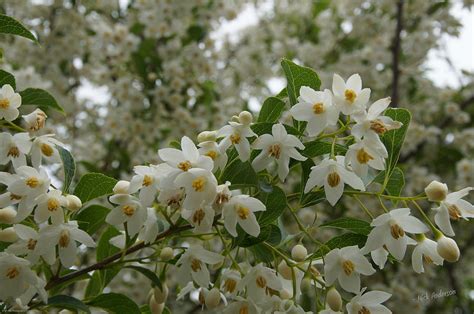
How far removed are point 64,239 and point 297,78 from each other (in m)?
0.67

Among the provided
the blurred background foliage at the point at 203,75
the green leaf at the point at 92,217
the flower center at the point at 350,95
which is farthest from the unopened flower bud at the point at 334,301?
the blurred background foliage at the point at 203,75

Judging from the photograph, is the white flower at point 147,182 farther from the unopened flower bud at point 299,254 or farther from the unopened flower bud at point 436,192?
the unopened flower bud at point 436,192

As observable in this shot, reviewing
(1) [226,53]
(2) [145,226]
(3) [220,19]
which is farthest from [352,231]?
(1) [226,53]

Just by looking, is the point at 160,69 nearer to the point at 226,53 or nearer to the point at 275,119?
the point at 226,53

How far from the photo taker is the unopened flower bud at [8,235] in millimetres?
1438

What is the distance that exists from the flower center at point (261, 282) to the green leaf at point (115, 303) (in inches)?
14.9

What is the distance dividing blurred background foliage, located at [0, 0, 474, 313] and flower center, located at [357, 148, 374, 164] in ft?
9.71

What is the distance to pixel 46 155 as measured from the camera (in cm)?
156

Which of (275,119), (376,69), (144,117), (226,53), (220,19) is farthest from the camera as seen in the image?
(226,53)

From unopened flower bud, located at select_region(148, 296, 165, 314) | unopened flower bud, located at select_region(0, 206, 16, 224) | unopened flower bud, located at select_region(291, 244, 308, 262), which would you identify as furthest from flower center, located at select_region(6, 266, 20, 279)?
unopened flower bud, located at select_region(291, 244, 308, 262)

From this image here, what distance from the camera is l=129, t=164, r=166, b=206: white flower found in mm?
1324

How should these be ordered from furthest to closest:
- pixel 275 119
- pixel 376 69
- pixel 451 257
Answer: pixel 376 69
pixel 275 119
pixel 451 257

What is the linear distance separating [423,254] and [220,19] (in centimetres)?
377

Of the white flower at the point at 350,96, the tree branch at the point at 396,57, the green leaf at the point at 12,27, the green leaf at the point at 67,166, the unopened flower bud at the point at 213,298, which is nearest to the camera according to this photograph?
the white flower at the point at 350,96
